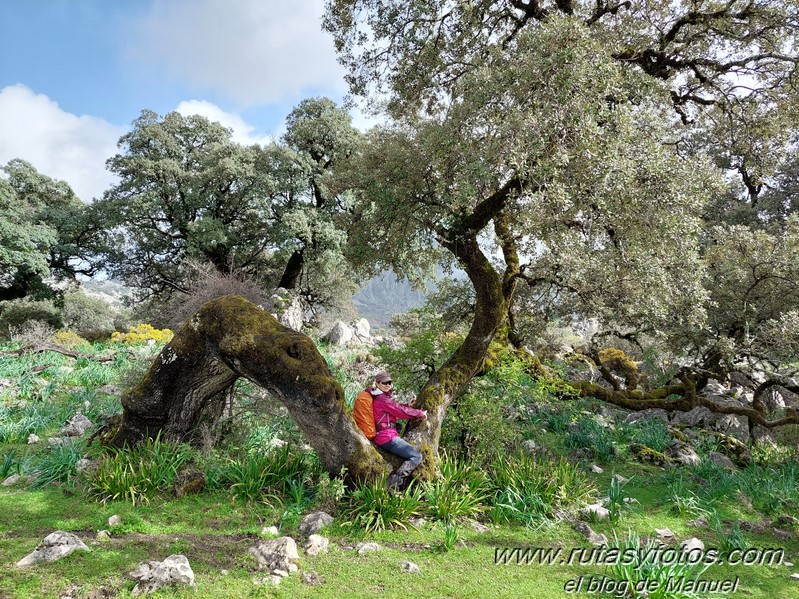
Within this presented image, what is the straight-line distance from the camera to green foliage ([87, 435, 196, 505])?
17.5 ft

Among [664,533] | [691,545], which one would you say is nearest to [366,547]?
[691,545]

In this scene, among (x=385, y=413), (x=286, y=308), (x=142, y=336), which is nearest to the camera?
(x=385, y=413)

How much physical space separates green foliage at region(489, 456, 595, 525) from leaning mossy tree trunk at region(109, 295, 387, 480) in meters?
1.72

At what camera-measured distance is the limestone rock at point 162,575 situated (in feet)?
11.9

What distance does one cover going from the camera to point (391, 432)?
5.74m

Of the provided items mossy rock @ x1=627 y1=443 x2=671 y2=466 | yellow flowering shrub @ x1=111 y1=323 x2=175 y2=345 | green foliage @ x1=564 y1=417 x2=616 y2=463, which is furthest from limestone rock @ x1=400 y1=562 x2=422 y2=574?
yellow flowering shrub @ x1=111 y1=323 x2=175 y2=345

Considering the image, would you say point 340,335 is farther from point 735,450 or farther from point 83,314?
point 83,314

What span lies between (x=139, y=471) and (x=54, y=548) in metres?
1.60

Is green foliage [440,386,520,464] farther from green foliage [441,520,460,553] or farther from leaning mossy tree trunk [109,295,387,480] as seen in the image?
leaning mossy tree trunk [109,295,387,480]

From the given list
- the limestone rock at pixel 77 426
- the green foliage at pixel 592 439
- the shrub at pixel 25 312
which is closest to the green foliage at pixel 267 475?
the limestone rock at pixel 77 426

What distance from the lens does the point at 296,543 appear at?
4.68 meters

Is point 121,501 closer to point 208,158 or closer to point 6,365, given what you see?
point 6,365

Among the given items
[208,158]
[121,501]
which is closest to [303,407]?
[121,501]

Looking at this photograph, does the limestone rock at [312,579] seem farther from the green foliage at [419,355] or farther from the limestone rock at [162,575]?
the green foliage at [419,355]
